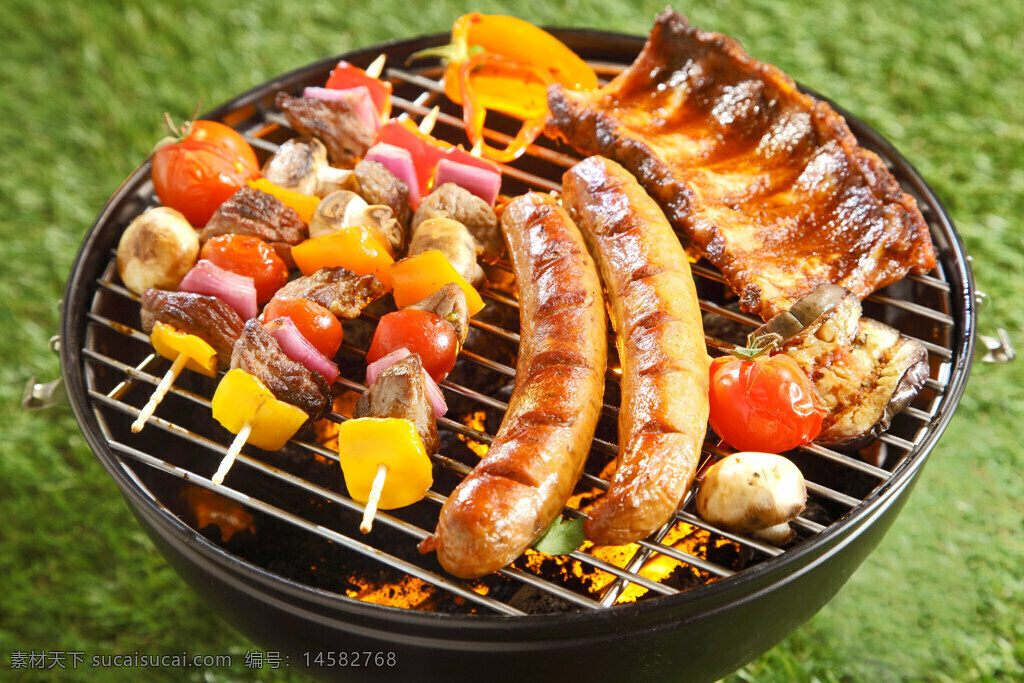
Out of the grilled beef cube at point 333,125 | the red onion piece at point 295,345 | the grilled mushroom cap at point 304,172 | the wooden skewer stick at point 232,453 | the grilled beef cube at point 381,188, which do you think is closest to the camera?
the wooden skewer stick at point 232,453

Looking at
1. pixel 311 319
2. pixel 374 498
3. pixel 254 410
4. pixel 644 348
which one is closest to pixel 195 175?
pixel 311 319

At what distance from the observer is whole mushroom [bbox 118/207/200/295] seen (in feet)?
10.5

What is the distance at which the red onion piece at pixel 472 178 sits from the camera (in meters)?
3.40

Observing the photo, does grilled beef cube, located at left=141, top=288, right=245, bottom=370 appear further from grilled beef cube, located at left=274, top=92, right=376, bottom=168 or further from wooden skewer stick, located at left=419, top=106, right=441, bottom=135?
wooden skewer stick, located at left=419, top=106, right=441, bottom=135

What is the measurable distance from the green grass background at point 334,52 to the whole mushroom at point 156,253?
1.54 metres

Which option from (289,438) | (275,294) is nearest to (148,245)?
(275,294)

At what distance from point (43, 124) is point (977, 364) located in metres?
5.96

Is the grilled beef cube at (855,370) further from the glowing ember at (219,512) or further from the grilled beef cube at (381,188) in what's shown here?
the glowing ember at (219,512)

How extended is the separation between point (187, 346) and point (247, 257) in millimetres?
411

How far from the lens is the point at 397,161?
347 centimetres

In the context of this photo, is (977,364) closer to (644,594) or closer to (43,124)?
(644,594)

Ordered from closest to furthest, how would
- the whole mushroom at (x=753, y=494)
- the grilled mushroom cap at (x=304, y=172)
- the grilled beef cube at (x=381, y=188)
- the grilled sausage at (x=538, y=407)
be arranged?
the grilled sausage at (x=538, y=407) → the whole mushroom at (x=753, y=494) → the grilled beef cube at (x=381, y=188) → the grilled mushroom cap at (x=304, y=172)

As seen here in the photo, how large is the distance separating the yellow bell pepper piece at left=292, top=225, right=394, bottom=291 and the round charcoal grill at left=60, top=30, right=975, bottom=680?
0.78ft

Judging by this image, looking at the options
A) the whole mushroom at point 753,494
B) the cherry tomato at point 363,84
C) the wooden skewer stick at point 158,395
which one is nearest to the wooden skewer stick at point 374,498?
the wooden skewer stick at point 158,395
